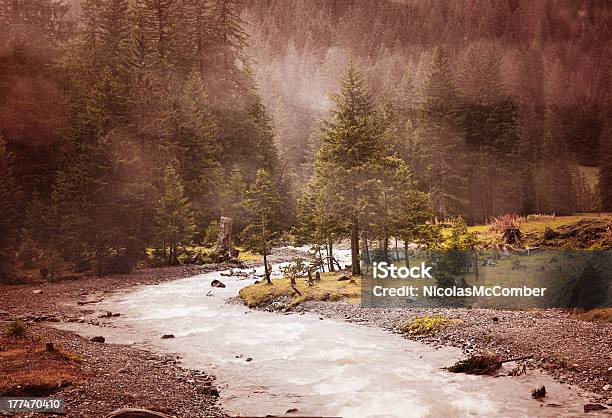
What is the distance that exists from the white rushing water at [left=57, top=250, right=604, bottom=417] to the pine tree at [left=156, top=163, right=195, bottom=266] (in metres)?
16.4

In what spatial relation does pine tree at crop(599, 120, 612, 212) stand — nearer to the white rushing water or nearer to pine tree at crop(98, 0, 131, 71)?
the white rushing water

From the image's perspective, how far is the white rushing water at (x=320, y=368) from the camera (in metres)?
13.2

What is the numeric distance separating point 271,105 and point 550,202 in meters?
53.5

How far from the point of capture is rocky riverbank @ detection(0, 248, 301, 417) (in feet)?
40.9

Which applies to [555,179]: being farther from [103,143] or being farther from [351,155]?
[103,143]

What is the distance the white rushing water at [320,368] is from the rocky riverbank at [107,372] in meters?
0.93

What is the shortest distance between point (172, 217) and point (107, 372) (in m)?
29.1

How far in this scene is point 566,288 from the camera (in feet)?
73.4

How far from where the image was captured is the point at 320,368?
1692cm

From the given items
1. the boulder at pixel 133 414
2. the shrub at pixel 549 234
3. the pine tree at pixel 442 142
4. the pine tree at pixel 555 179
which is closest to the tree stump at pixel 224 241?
the pine tree at pixel 442 142

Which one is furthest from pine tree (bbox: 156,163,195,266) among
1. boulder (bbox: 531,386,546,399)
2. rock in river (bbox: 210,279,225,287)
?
boulder (bbox: 531,386,546,399)

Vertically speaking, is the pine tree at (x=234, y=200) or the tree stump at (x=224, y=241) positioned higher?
the pine tree at (x=234, y=200)

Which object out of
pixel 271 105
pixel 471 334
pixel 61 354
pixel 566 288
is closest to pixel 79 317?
pixel 61 354

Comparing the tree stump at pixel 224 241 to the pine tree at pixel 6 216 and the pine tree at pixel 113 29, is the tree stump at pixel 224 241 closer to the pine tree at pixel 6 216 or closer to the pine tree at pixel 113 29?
the pine tree at pixel 6 216
